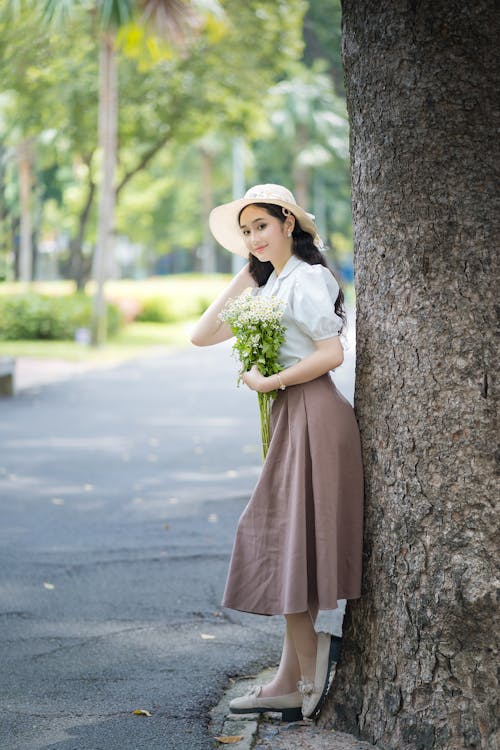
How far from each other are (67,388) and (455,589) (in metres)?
13.5

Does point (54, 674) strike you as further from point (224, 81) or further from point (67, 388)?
point (224, 81)

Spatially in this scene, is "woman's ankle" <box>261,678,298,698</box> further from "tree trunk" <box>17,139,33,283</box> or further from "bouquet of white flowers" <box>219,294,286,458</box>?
"tree trunk" <box>17,139,33,283</box>

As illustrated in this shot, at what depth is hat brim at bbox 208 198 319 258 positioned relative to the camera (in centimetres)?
372

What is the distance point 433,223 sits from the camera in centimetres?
328

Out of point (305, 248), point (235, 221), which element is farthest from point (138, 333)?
point (305, 248)

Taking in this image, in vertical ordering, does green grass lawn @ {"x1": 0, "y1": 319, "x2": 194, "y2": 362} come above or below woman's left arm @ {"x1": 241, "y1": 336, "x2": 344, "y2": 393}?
above

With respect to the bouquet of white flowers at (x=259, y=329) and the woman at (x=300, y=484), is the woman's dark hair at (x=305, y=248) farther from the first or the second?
the bouquet of white flowers at (x=259, y=329)

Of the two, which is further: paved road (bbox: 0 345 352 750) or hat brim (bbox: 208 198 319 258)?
paved road (bbox: 0 345 352 750)

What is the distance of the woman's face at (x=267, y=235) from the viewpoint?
3738 mm

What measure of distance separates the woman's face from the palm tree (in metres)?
16.3

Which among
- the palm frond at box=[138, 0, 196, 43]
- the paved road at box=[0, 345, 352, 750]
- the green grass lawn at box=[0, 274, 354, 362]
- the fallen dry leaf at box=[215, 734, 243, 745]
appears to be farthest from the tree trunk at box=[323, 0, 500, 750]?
the palm frond at box=[138, 0, 196, 43]

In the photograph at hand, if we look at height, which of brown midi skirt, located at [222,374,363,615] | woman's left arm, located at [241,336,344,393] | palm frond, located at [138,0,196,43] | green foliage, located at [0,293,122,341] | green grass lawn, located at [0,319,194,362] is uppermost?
palm frond, located at [138,0,196,43]

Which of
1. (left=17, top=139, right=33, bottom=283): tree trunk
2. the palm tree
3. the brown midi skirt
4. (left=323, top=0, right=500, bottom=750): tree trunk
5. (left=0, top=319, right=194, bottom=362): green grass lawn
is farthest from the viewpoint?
(left=17, top=139, right=33, bottom=283): tree trunk

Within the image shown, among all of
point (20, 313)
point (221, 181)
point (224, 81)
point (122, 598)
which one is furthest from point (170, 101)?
point (221, 181)
